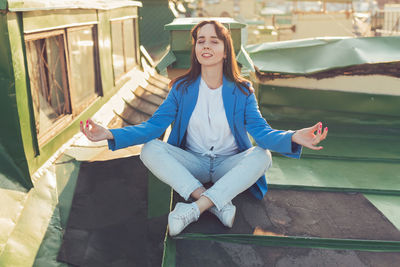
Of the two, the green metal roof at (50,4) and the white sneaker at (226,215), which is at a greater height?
the green metal roof at (50,4)

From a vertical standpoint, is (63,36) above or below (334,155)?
above

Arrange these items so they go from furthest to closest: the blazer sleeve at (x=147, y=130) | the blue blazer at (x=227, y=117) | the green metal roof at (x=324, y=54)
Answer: the green metal roof at (x=324, y=54) → the blue blazer at (x=227, y=117) → the blazer sleeve at (x=147, y=130)

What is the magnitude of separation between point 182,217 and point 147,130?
0.70m

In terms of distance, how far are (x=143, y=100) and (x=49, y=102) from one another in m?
2.78

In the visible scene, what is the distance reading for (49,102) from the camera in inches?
154

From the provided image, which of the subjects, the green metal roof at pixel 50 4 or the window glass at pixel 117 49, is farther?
the window glass at pixel 117 49

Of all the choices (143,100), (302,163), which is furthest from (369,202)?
(143,100)

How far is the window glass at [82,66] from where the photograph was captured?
4.50 meters

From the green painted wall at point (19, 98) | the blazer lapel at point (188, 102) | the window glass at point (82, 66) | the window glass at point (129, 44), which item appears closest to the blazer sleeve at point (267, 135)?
the blazer lapel at point (188, 102)

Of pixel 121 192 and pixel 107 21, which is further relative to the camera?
pixel 107 21

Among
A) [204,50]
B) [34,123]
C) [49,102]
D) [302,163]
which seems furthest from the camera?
[302,163]

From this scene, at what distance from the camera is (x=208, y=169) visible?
293 centimetres

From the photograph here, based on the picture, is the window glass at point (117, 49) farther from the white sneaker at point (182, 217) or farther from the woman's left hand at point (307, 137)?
the woman's left hand at point (307, 137)

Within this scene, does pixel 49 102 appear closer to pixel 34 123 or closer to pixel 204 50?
pixel 34 123
